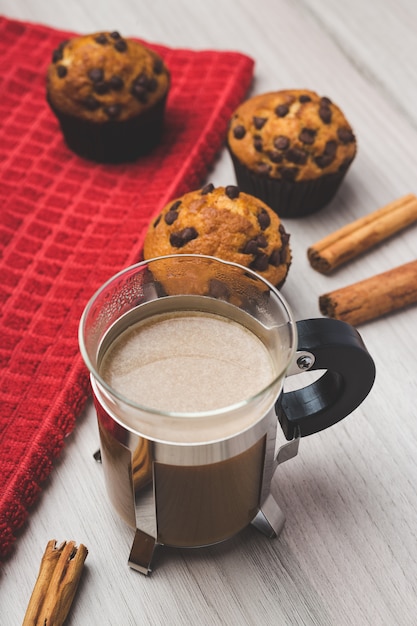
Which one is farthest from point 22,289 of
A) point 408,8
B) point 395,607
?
point 408,8

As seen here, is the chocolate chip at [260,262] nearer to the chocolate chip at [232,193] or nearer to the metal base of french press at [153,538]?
the chocolate chip at [232,193]

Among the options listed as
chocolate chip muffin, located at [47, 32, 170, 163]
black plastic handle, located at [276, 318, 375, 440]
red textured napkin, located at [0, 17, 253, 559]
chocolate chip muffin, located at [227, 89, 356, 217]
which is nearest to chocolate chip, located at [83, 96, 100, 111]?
chocolate chip muffin, located at [47, 32, 170, 163]

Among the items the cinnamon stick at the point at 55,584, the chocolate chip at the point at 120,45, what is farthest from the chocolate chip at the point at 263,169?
the cinnamon stick at the point at 55,584

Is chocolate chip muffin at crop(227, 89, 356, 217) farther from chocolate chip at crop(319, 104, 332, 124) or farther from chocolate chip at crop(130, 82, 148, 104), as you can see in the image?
chocolate chip at crop(130, 82, 148, 104)

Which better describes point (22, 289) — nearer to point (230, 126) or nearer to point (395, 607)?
point (230, 126)

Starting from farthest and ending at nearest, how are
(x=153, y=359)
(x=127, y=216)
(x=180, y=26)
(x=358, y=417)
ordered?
1. (x=180, y=26)
2. (x=127, y=216)
3. (x=358, y=417)
4. (x=153, y=359)

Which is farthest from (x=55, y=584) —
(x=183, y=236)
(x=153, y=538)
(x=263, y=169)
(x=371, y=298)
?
(x=263, y=169)

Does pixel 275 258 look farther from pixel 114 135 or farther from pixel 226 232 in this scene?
pixel 114 135
